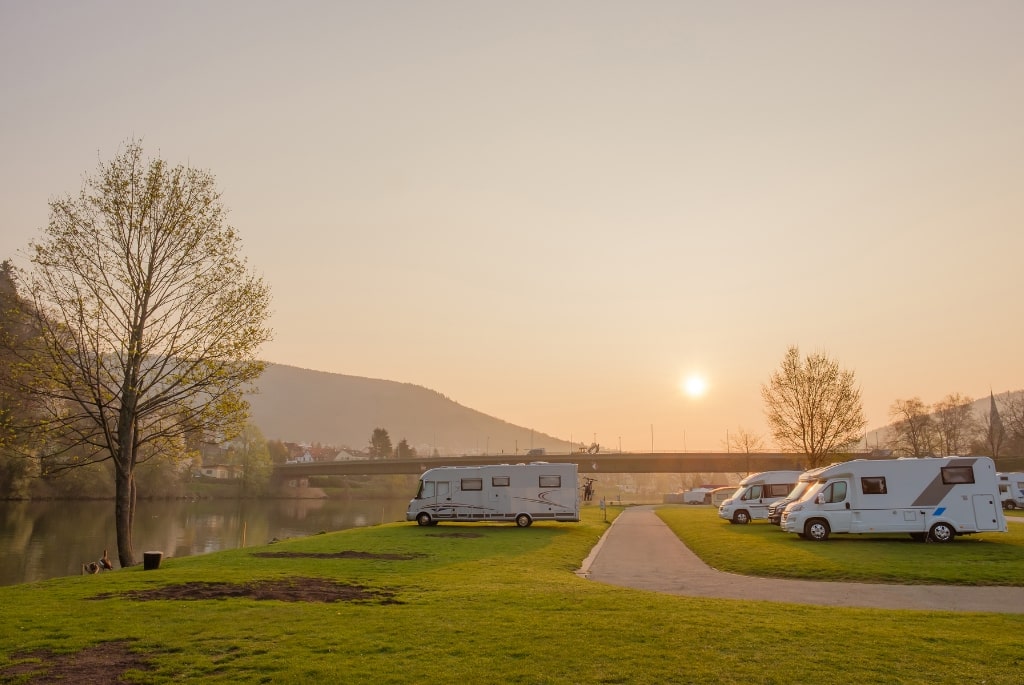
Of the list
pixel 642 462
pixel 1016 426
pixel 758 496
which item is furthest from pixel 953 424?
pixel 758 496

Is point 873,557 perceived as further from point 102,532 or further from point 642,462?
point 642,462

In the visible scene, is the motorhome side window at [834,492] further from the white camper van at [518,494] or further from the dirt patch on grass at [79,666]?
the dirt patch on grass at [79,666]

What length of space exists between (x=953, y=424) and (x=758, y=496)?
96.8 meters

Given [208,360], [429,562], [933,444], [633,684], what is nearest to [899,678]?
[633,684]

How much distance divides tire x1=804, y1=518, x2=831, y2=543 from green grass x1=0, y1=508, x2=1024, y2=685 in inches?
624

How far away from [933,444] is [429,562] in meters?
126

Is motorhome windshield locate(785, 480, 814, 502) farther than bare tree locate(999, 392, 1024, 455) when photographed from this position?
No

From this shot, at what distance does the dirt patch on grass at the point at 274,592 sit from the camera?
15438 mm

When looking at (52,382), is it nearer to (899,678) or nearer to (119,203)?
(119,203)

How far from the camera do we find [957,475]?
2780 cm

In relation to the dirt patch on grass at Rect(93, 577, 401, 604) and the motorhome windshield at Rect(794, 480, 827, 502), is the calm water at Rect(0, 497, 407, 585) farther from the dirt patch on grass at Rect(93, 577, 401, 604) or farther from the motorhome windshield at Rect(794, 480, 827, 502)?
the motorhome windshield at Rect(794, 480, 827, 502)

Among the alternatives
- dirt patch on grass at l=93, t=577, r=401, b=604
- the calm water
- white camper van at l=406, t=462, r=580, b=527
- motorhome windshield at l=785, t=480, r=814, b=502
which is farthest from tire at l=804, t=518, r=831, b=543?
the calm water

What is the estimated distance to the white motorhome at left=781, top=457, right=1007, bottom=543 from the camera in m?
27.6

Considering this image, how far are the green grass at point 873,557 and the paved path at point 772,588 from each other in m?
1.18
